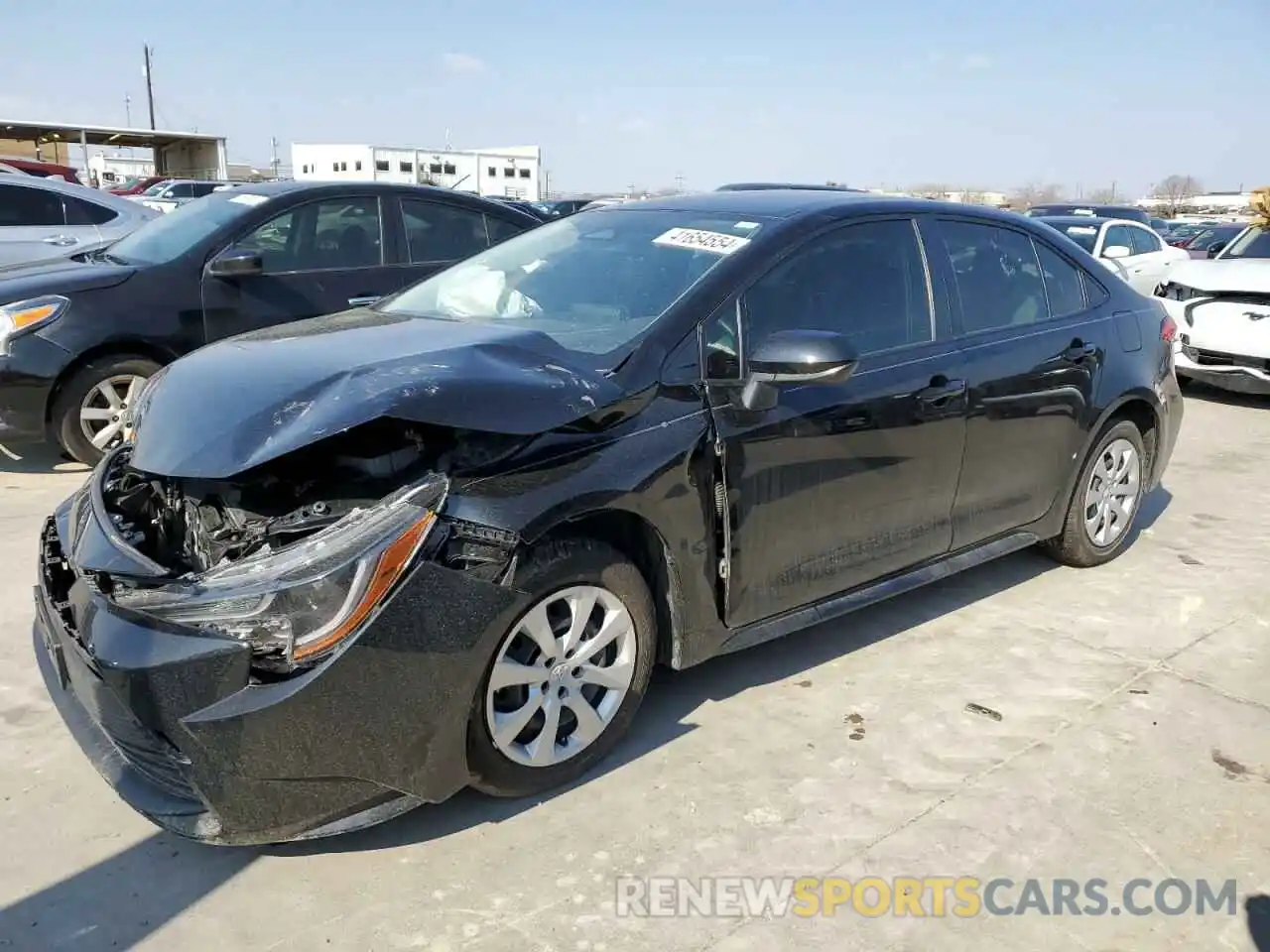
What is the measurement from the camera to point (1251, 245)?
9711mm

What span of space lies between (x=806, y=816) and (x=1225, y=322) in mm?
7549

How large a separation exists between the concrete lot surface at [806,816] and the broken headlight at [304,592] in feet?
2.21

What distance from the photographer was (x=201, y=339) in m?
5.99

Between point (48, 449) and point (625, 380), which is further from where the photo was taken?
point (48, 449)

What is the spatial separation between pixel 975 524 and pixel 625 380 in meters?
1.81

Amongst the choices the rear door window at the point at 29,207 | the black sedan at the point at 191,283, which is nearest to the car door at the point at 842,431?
the black sedan at the point at 191,283

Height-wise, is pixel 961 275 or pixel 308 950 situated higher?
pixel 961 275

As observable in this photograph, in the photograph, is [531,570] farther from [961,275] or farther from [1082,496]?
[1082,496]

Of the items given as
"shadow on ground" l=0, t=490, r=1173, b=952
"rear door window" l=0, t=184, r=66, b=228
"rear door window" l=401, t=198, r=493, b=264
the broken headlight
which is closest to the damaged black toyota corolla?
the broken headlight

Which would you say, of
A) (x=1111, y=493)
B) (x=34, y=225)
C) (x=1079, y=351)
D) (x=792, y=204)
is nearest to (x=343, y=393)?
(x=792, y=204)

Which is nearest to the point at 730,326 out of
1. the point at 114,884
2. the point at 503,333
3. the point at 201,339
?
the point at 503,333

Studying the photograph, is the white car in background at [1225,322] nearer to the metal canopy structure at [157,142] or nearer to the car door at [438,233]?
the car door at [438,233]

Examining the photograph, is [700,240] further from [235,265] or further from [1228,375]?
[1228,375]

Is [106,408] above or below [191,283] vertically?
below
